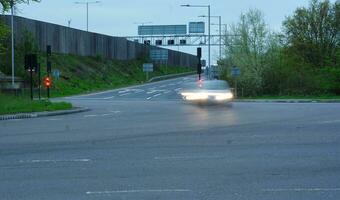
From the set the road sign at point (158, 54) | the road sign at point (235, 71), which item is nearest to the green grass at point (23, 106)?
the road sign at point (235, 71)

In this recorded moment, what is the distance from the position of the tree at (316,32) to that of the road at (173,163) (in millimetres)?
53000

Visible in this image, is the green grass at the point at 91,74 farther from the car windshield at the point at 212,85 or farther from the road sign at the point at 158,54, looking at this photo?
the car windshield at the point at 212,85

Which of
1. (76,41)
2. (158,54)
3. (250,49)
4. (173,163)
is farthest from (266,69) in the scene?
(158,54)

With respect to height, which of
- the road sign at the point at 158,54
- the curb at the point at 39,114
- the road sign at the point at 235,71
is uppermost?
Result: the road sign at the point at 158,54

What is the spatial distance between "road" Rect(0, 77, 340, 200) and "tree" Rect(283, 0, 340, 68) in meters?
53.0

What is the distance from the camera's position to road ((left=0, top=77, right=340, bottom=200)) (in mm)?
8852

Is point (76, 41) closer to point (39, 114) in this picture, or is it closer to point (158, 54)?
point (158, 54)

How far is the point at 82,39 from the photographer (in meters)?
84.6

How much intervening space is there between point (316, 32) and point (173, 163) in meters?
63.6

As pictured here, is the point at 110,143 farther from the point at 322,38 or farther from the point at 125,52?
the point at 125,52

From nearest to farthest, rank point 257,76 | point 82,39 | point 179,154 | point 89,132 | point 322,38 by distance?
point 179,154, point 89,132, point 257,76, point 322,38, point 82,39

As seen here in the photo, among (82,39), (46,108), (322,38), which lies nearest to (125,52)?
(82,39)

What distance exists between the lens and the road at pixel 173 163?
8852 millimetres

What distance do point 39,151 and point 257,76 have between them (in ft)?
146
